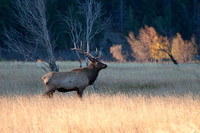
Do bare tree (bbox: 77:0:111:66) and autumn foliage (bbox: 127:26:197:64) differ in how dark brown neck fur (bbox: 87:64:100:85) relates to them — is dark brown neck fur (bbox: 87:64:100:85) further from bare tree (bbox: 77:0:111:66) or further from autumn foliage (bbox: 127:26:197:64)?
autumn foliage (bbox: 127:26:197:64)

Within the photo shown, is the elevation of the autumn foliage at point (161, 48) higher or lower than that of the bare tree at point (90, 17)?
lower

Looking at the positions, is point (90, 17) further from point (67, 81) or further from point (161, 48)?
point (161, 48)

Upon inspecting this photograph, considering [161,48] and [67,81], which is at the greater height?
[67,81]

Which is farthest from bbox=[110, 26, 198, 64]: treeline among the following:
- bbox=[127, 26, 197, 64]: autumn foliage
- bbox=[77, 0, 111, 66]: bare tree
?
bbox=[77, 0, 111, 66]: bare tree

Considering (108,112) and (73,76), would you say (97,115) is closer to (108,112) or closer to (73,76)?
(108,112)

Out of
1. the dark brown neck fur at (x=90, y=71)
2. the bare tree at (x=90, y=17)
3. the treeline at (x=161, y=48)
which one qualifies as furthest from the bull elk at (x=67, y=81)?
the treeline at (x=161, y=48)

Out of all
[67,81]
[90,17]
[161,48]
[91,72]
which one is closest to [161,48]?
[161,48]

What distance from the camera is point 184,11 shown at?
70.1 meters

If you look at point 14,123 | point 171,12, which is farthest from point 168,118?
point 171,12

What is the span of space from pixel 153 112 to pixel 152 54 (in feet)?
120

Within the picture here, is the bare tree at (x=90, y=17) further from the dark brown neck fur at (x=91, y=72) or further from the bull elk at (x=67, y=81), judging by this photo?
the bull elk at (x=67, y=81)

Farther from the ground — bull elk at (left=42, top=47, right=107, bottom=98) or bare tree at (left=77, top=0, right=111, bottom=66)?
bare tree at (left=77, top=0, right=111, bottom=66)

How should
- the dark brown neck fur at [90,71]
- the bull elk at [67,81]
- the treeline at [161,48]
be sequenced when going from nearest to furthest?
the bull elk at [67,81], the dark brown neck fur at [90,71], the treeline at [161,48]

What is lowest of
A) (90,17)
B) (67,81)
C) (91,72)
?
(67,81)
